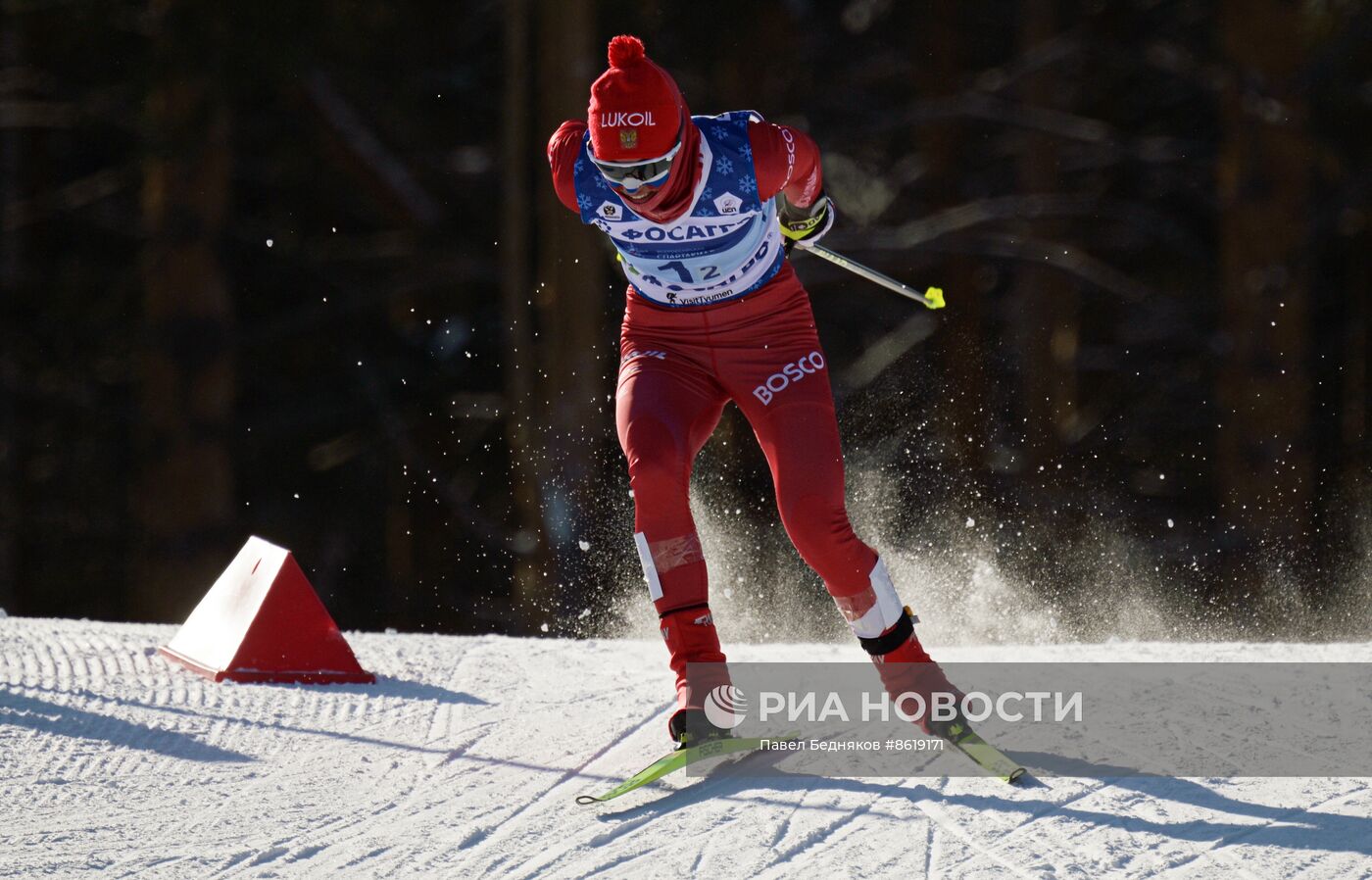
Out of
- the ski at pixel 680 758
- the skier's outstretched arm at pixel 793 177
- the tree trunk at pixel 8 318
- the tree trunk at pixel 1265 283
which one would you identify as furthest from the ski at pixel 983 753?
the tree trunk at pixel 8 318

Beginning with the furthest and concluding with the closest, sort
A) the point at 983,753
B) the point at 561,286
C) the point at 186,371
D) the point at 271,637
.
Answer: the point at 186,371 → the point at 561,286 → the point at 271,637 → the point at 983,753

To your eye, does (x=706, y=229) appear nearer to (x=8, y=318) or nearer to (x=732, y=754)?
(x=732, y=754)

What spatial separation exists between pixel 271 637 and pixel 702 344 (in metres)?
1.86

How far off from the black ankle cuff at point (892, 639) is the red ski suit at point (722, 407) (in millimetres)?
33

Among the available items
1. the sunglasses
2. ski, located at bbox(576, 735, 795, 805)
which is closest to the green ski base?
ski, located at bbox(576, 735, 795, 805)

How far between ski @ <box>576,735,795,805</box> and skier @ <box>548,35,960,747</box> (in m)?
0.06

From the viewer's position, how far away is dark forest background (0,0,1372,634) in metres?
14.2

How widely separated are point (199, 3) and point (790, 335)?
32.9 feet

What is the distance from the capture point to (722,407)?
4.76 m

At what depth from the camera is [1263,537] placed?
46.7ft

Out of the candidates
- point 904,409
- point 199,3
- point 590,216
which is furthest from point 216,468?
point 590,216

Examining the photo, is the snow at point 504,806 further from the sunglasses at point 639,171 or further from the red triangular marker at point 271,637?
the sunglasses at point 639,171

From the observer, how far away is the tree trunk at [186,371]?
1443 cm

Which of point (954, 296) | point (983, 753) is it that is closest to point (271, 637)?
point (983, 753)
